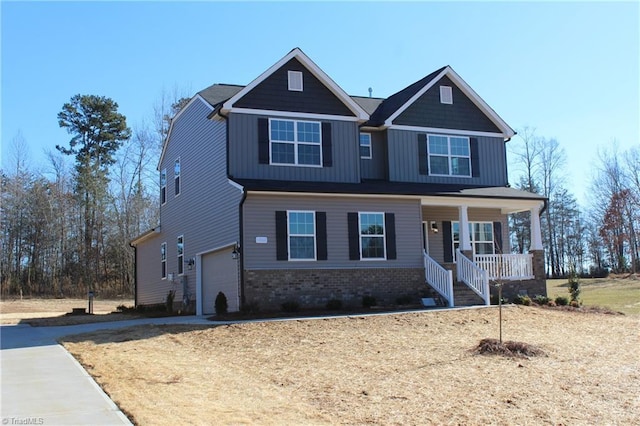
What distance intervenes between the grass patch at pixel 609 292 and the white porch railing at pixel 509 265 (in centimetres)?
260

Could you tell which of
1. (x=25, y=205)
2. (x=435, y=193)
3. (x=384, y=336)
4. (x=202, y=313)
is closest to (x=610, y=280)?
(x=435, y=193)

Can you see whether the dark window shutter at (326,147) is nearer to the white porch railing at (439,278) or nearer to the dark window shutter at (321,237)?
the dark window shutter at (321,237)

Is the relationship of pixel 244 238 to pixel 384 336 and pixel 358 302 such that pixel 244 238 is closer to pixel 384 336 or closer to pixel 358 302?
pixel 358 302

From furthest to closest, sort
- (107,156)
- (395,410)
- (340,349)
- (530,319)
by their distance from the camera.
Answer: (107,156), (530,319), (340,349), (395,410)

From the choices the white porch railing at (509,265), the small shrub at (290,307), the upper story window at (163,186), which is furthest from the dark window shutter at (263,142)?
the upper story window at (163,186)

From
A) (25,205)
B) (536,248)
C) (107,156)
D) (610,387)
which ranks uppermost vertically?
(107,156)

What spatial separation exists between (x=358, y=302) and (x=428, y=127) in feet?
24.8

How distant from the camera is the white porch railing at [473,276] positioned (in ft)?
65.7

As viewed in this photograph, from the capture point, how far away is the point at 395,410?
8.65 m

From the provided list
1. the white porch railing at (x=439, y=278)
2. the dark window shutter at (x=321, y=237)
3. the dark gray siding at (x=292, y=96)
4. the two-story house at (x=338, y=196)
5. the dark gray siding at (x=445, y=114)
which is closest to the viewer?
the two-story house at (x=338, y=196)

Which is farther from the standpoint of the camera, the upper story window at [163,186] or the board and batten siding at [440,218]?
the upper story window at [163,186]

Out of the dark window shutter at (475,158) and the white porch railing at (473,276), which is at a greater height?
the dark window shutter at (475,158)

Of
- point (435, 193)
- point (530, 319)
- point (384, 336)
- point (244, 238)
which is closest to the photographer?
point (384, 336)

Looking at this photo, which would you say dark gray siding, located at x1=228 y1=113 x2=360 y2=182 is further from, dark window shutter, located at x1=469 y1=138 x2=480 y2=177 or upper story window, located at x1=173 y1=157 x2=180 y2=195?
upper story window, located at x1=173 y1=157 x2=180 y2=195
